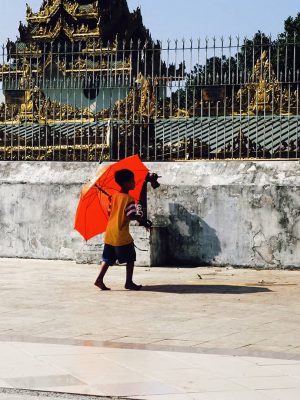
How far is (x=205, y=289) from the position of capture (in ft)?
41.5

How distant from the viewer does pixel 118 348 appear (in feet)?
27.4

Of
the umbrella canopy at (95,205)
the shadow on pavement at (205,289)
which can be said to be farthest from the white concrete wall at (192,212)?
the umbrella canopy at (95,205)

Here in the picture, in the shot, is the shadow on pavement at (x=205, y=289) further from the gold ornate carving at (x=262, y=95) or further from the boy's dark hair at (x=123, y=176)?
the gold ornate carving at (x=262, y=95)

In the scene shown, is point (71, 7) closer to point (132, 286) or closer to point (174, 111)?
point (174, 111)

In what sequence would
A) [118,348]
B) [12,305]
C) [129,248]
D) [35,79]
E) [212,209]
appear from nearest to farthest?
1. [118,348]
2. [12,305]
3. [129,248]
4. [212,209]
5. [35,79]

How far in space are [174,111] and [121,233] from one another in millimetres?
5867

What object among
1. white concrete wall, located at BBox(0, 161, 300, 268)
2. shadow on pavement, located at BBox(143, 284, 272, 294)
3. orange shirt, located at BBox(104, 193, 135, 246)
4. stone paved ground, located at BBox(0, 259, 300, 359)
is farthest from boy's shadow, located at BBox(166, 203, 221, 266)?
orange shirt, located at BBox(104, 193, 135, 246)

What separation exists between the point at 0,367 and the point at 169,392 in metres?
1.48

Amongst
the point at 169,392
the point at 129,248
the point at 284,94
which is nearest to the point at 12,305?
the point at 129,248

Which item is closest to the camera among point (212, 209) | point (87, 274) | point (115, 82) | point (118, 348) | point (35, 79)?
point (118, 348)

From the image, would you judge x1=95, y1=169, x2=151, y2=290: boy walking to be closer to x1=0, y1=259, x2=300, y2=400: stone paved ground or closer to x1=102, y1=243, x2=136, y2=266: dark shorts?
x1=102, y1=243, x2=136, y2=266: dark shorts

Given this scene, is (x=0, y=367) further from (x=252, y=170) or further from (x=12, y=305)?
(x=252, y=170)

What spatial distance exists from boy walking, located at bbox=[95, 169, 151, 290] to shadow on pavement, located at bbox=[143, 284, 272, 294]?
40 cm

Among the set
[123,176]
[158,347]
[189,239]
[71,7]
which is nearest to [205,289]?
[123,176]
